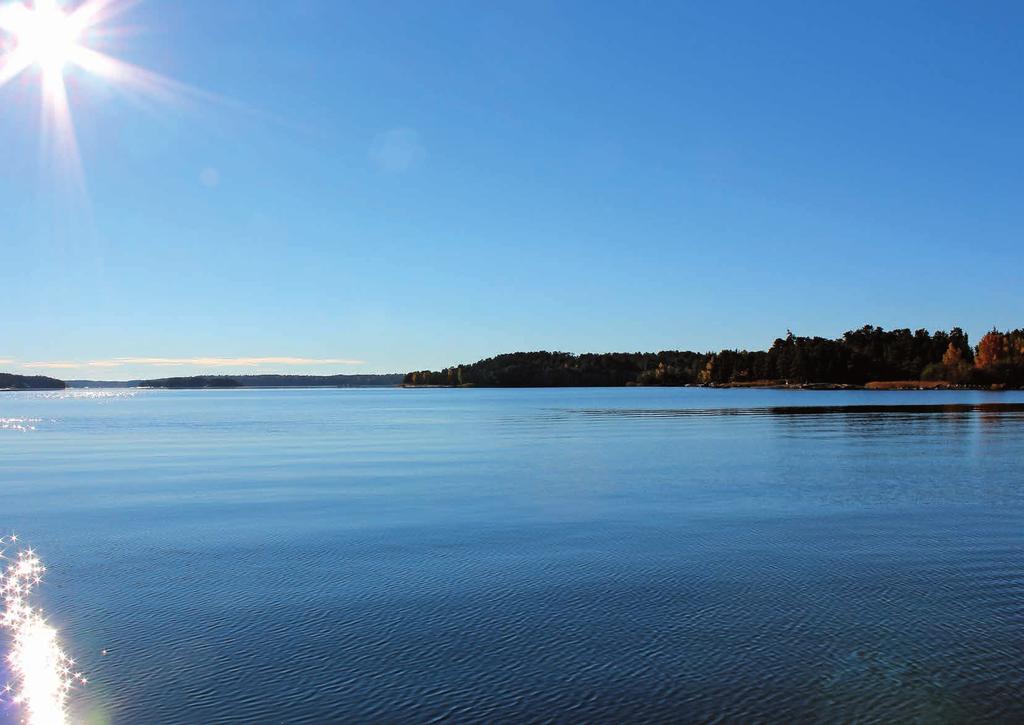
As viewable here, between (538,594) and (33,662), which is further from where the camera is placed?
(538,594)

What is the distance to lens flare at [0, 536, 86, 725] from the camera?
352 inches

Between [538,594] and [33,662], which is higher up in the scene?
[538,594]

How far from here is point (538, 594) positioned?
1334 centimetres

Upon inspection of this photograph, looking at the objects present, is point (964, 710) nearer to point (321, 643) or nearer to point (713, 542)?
point (321, 643)

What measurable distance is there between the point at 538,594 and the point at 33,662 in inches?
287

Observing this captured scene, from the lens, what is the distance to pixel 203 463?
37.6 m

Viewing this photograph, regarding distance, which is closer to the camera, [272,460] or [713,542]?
[713,542]

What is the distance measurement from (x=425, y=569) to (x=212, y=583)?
12.6ft

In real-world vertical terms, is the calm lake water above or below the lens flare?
above

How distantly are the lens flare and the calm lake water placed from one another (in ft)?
0.93

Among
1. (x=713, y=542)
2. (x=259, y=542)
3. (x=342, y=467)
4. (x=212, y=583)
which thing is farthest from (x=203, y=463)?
(x=713, y=542)

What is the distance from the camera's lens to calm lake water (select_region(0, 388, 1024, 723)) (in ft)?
29.7

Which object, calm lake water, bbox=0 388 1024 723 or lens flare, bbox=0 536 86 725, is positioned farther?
calm lake water, bbox=0 388 1024 723

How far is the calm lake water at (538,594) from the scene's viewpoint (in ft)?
29.7
